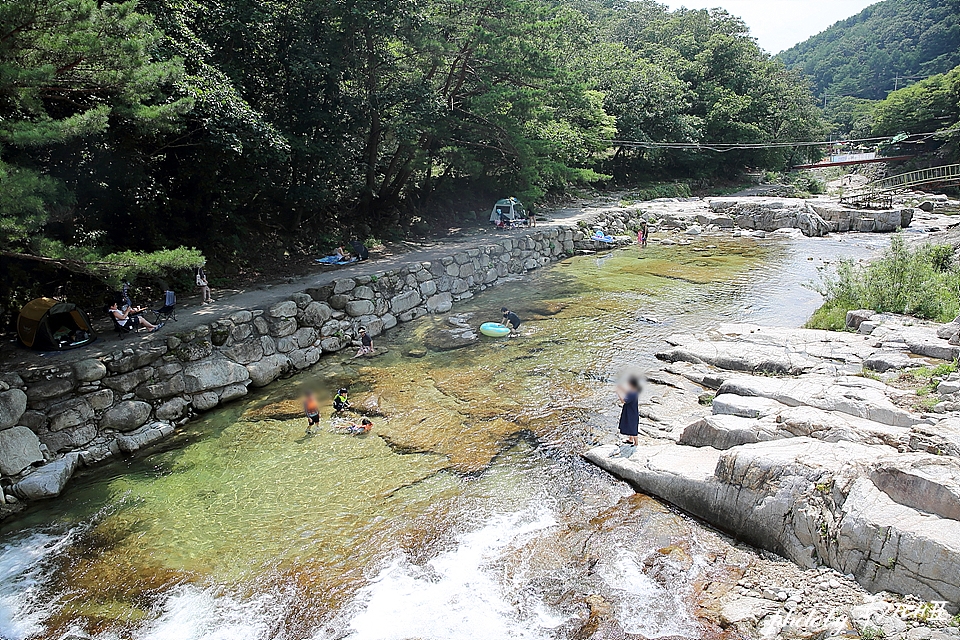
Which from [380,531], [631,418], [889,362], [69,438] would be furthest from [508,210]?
Result: [380,531]

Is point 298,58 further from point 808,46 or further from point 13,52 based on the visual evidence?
point 808,46

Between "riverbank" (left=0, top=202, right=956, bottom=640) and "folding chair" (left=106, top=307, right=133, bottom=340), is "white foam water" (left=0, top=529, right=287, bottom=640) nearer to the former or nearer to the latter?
"riverbank" (left=0, top=202, right=956, bottom=640)

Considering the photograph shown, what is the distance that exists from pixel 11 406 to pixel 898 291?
1972 cm

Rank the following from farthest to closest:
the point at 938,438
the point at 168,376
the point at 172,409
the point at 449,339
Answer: the point at 449,339, the point at 168,376, the point at 172,409, the point at 938,438

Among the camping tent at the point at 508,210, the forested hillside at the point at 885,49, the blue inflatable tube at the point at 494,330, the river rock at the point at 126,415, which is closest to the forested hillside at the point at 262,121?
the camping tent at the point at 508,210

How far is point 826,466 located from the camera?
24.4ft

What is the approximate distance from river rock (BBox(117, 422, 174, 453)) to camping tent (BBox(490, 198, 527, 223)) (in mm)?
18539

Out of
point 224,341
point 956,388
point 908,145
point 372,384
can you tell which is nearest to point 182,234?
point 224,341

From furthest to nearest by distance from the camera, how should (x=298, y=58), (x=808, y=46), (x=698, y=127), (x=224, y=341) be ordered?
(x=808, y=46) → (x=698, y=127) → (x=298, y=58) → (x=224, y=341)

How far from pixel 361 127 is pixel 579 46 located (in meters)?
16.2

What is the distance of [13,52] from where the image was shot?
8.78 metres

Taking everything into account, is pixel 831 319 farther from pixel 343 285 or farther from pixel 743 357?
pixel 343 285

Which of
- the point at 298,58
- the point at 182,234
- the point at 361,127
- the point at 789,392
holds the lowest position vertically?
the point at 789,392

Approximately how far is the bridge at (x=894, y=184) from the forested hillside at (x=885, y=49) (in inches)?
2393
